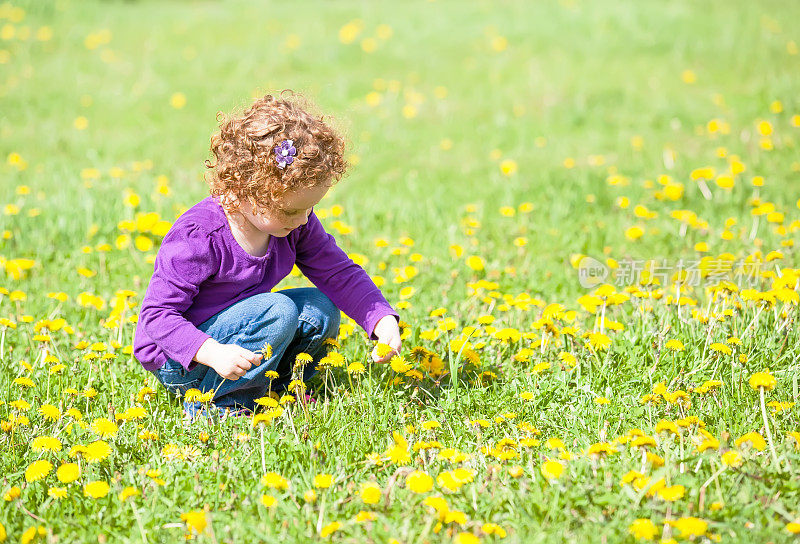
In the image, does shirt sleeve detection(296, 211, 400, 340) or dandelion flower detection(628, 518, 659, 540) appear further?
shirt sleeve detection(296, 211, 400, 340)

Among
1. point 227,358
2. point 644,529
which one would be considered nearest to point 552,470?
point 644,529

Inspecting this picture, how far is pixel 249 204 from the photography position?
8.14 feet

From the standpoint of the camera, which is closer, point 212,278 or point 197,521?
point 197,521

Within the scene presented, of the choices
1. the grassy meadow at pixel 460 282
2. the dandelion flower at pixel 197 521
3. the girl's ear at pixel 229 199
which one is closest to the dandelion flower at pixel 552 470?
the grassy meadow at pixel 460 282

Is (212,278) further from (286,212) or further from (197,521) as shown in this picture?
(197,521)

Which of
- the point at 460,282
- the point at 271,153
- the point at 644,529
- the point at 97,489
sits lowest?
the point at 460,282

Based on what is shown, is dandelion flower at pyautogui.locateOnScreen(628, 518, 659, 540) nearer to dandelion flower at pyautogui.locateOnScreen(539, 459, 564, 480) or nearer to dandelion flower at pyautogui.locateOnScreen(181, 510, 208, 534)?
dandelion flower at pyautogui.locateOnScreen(539, 459, 564, 480)

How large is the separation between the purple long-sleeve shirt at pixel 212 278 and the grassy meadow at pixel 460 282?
0.19m

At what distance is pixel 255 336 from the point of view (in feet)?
8.30

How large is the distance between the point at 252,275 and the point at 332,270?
311 mm

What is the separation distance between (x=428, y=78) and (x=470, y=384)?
526cm

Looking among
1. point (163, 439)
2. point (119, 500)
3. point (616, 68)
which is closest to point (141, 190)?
point (163, 439)

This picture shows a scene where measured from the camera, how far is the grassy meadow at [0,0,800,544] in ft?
6.63

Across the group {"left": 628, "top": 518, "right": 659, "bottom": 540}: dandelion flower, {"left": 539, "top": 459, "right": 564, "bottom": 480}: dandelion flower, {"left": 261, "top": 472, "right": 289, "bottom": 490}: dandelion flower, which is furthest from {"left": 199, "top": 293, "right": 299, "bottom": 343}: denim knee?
{"left": 628, "top": 518, "right": 659, "bottom": 540}: dandelion flower
